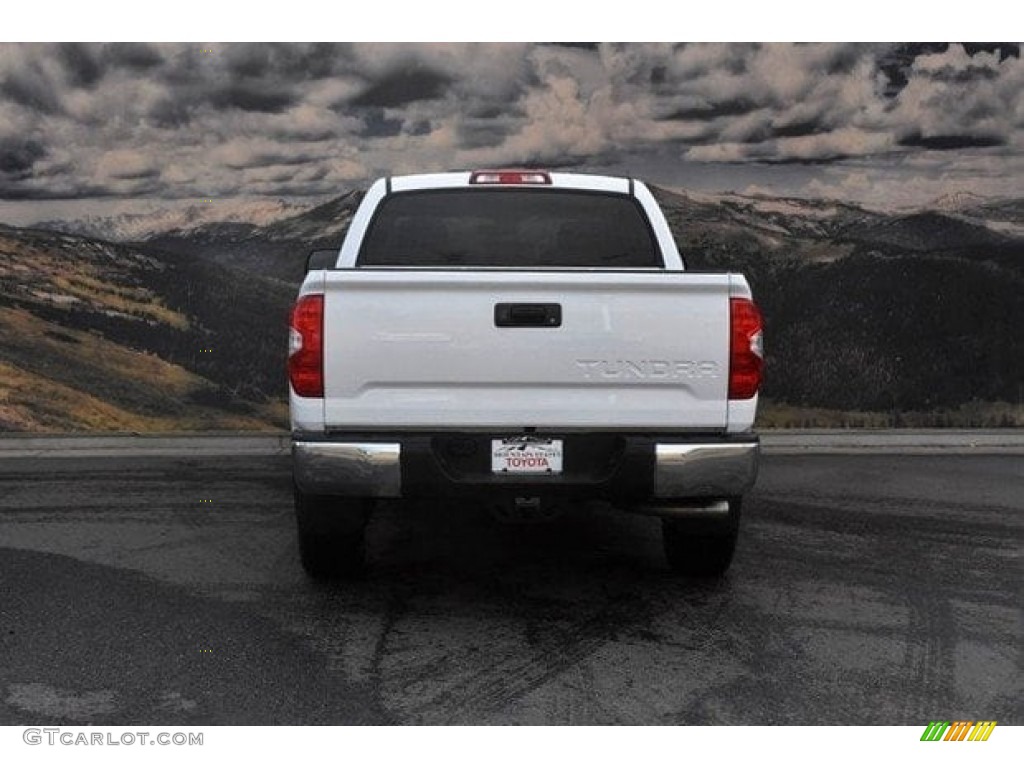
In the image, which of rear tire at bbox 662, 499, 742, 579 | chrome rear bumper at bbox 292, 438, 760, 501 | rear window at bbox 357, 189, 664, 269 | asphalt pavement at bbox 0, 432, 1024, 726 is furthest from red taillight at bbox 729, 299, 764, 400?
rear window at bbox 357, 189, 664, 269

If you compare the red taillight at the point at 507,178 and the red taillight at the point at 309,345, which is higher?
the red taillight at the point at 507,178

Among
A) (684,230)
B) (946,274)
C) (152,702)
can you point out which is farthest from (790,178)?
(152,702)

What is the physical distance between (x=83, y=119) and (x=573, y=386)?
22.0ft

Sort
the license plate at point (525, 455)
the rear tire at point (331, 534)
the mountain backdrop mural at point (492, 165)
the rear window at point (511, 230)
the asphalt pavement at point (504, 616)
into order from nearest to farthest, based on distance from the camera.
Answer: the asphalt pavement at point (504, 616) < the license plate at point (525, 455) < the rear tire at point (331, 534) < the rear window at point (511, 230) < the mountain backdrop mural at point (492, 165)

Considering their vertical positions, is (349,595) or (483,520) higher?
(349,595)

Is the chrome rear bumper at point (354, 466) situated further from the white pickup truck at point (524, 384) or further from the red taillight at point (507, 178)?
the red taillight at point (507, 178)

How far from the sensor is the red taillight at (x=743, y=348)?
13.3 feet

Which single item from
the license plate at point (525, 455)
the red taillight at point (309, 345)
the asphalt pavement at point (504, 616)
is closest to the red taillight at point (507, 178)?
the red taillight at point (309, 345)

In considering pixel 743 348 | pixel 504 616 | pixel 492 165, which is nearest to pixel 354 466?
pixel 504 616

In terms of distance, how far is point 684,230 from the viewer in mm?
9555

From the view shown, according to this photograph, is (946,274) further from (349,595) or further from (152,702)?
(152,702)

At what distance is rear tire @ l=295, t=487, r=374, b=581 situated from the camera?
14.5 feet
